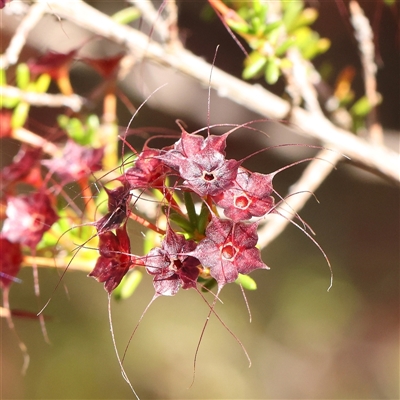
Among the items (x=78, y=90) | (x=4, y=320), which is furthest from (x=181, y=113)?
(x=4, y=320)

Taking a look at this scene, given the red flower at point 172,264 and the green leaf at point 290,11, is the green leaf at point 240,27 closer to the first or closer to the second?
the green leaf at point 290,11

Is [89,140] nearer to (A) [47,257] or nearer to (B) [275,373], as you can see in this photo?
(A) [47,257]

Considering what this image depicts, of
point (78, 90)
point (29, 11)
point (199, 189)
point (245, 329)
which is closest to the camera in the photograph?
point (199, 189)

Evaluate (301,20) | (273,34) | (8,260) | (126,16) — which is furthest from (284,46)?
(8,260)

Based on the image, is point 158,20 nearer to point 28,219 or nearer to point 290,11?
point 290,11

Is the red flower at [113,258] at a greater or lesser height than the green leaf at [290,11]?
lesser

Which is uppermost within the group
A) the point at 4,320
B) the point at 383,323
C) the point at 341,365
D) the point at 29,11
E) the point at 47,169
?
the point at 29,11

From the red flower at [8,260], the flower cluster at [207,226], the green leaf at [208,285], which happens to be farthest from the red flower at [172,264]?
the red flower at [8,260]
